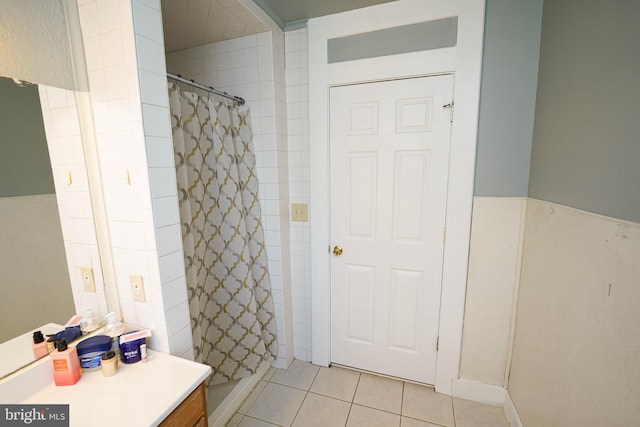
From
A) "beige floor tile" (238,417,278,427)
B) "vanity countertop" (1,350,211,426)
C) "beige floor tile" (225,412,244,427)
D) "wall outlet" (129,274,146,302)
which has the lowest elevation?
"beige floor tile" (225,412,244,427)

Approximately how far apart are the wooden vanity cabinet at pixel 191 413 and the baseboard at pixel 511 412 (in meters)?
1.64

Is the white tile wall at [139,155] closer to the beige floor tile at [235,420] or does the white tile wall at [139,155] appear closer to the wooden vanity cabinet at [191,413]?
the wooden vanity cabinet at [191,413]

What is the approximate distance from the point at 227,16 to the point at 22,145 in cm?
119

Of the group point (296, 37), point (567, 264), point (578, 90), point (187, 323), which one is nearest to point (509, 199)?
point (567, 264)

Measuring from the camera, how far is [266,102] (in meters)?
1.72

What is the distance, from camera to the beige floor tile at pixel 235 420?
5.10 feet

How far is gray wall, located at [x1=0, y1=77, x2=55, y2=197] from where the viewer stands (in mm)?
844

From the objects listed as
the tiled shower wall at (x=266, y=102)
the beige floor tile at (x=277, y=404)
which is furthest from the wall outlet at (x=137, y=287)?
the beige floor tile at (x=277, y=404)

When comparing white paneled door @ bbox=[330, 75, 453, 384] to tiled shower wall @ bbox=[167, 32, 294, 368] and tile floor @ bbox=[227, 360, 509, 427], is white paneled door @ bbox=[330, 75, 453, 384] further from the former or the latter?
tiled shower wall @ bbox=[167, 32, 294, 368]

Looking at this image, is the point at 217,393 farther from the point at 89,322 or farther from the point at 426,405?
the point at 426,405

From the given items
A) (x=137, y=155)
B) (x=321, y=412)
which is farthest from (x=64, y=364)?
(x=321, y=412)

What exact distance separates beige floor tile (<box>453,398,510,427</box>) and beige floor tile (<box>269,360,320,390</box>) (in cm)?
95

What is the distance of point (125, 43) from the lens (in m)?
0.93

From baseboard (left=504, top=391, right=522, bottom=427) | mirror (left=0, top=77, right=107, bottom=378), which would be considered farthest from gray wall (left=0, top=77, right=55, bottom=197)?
baseboard (left=504, top=391, right=522, bottom=427)
